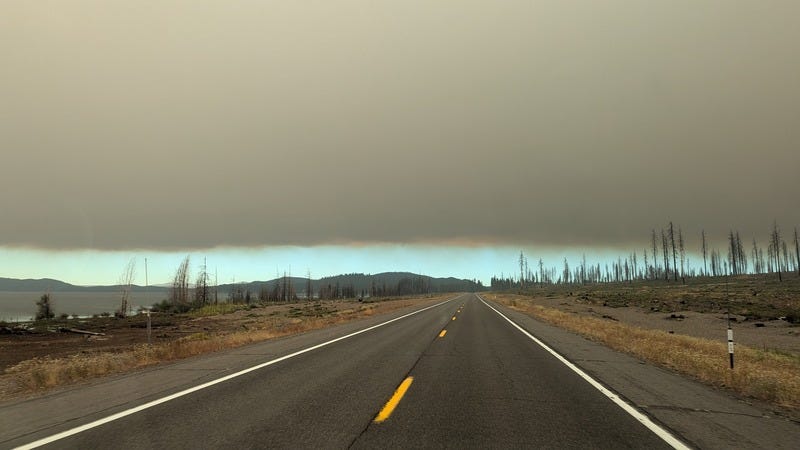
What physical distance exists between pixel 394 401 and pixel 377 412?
0.81 metres

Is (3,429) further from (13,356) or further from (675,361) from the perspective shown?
(13,356)

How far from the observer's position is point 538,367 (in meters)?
11.8

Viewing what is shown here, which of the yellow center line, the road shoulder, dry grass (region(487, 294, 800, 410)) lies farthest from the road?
dry grass (region(487, 294, 800, 410))

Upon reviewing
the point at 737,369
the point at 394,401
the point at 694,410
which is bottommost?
the point at 737,369

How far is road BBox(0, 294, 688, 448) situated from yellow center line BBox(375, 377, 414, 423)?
8 centimetres

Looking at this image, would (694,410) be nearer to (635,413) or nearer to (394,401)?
(635,413)

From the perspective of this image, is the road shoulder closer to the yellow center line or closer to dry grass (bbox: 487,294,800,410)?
dry grass (bbox: 487,294,800,410)

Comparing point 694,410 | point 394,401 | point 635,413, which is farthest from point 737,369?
point 394,401

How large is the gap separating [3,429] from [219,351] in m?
9.62

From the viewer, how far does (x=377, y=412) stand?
6941mm

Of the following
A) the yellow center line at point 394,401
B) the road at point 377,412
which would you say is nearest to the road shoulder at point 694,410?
the road at point 377,412

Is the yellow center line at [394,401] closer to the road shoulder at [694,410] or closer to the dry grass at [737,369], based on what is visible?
the road shoulder at [694,410]

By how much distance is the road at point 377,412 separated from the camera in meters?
5.64

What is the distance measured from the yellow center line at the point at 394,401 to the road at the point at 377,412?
0.27 ft
